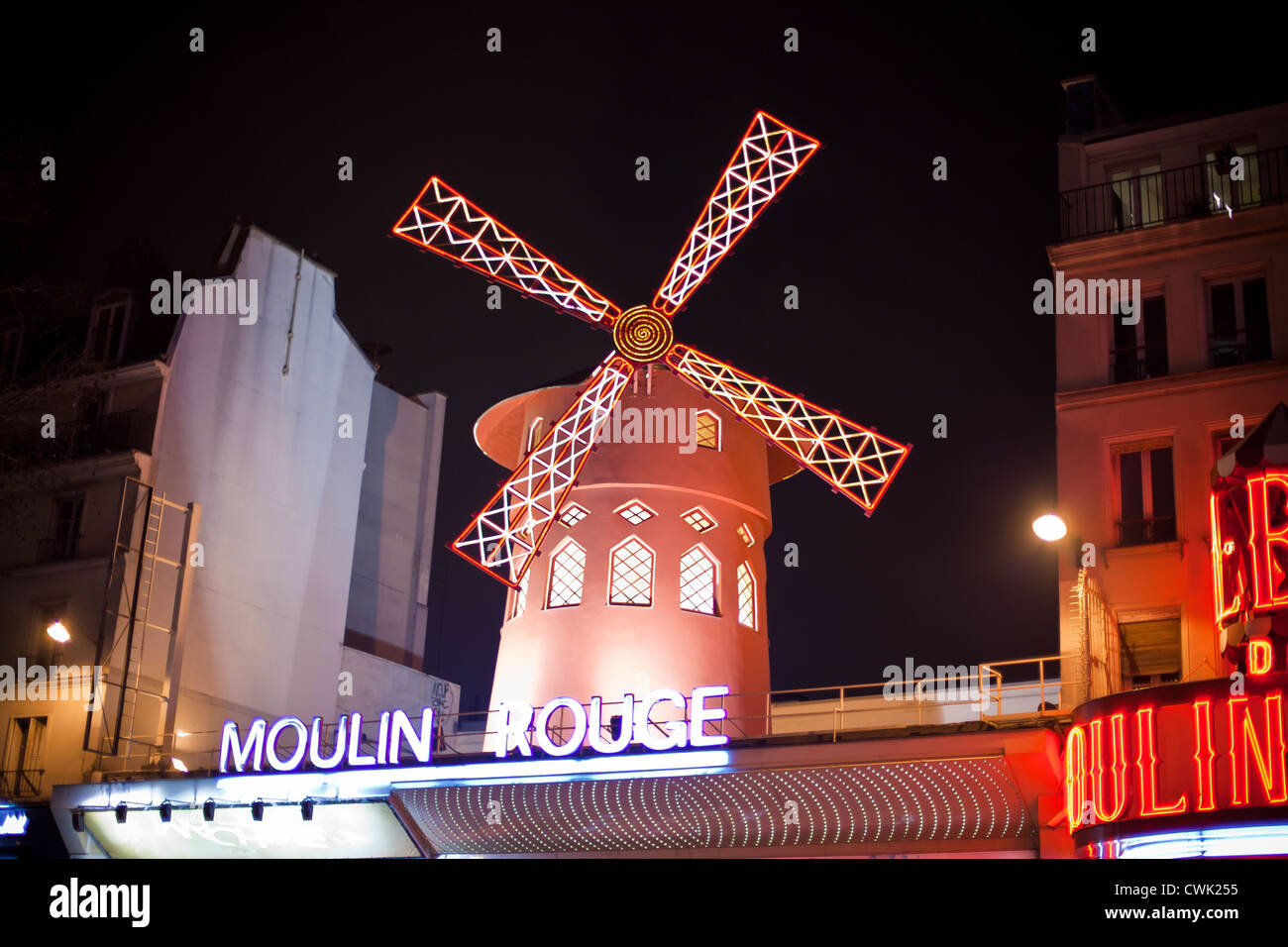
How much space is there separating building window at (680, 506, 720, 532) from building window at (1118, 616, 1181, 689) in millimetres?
6190

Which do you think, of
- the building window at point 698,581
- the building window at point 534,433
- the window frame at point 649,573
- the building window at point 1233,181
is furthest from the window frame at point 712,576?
the building window at point 1233,181

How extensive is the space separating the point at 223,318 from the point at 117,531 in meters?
4.35

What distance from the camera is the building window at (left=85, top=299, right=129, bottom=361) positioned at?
2183 centimetres

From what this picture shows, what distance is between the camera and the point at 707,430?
731 inches

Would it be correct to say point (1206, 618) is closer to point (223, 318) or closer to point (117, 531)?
point (117, 531)

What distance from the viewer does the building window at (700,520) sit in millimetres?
17938

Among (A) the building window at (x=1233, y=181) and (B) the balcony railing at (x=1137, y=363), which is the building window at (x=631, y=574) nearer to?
(B) the balcony railing at (x=1137, y=363)

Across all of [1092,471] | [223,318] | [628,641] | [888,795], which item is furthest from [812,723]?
[223,318]

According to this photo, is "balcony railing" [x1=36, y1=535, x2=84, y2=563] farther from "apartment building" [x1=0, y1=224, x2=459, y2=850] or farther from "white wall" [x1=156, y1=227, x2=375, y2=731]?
"white wall" [x1=156, y1=227, x2=375, y2=731]

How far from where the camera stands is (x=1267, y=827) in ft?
32.2

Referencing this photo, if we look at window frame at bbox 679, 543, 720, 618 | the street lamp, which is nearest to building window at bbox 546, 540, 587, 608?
window frame at bbox 679, 543, 720, 618

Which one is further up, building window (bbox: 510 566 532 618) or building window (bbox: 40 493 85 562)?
building window (bbox: 40 493 85 562)

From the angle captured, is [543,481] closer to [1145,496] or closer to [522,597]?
[522,597]
